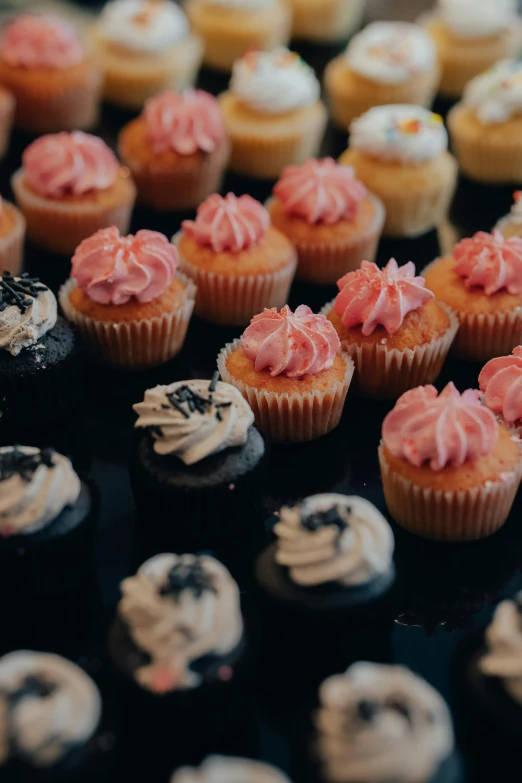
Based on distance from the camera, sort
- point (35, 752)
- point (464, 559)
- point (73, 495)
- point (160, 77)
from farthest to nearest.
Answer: point (160, 77) → point (464, 559) → point (73, 495) → point (35, 752)

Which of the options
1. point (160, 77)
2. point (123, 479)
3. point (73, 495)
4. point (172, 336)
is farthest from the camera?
point (160, 77)

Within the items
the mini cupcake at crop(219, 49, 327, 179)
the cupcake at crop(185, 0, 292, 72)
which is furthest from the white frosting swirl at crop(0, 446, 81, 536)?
the cupcake at crop(185, 0, 292, 72)

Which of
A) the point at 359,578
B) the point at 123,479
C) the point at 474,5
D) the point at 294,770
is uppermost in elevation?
the point at 474,5

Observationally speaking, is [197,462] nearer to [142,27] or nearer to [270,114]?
[270,114]

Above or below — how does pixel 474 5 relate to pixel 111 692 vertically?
above

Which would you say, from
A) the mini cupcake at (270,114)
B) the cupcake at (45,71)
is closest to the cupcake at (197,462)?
the mini cupcake at (270,114)

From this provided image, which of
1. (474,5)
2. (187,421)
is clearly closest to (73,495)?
(187,421)

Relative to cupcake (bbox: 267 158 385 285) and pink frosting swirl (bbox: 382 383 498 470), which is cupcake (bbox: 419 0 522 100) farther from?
pink frosting swirl (bbox: 382 383 498 470)

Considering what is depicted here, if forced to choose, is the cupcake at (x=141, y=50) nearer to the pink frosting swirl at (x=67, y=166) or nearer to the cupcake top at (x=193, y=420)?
the pink frosting swirl at (x=67, y=166)

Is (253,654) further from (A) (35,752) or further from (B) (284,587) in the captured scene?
(A) (35,752)
